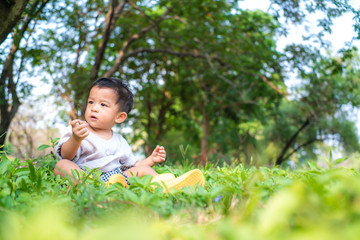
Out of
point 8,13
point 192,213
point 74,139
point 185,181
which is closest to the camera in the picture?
point 192,213

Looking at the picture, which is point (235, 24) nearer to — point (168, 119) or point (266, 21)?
point (266, 21)

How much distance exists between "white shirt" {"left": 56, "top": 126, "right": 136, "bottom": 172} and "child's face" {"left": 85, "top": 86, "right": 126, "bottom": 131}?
0.37 feet

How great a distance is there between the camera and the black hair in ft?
9.19

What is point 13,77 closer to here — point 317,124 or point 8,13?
point 8,13

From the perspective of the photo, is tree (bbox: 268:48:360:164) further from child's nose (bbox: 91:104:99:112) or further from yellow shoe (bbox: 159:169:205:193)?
yellow shoe (bbox: 159:169:205:193)

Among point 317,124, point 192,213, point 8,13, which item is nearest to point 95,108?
point 8,13

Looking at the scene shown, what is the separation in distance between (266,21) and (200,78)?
114 inches

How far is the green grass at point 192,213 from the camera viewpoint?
578 millimetres

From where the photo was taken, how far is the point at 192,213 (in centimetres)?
109

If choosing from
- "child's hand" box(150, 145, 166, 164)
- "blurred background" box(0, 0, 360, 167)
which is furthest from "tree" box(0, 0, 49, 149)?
"child's hand" box(150, 145, 166, 164)

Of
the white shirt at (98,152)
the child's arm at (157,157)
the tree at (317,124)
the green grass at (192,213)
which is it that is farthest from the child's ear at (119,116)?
the tree at (317,124)

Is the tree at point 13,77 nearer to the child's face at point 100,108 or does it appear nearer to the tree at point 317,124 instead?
the child's face at point 100,108

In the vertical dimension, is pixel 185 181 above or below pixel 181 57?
below

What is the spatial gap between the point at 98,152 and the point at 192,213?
1712mm
